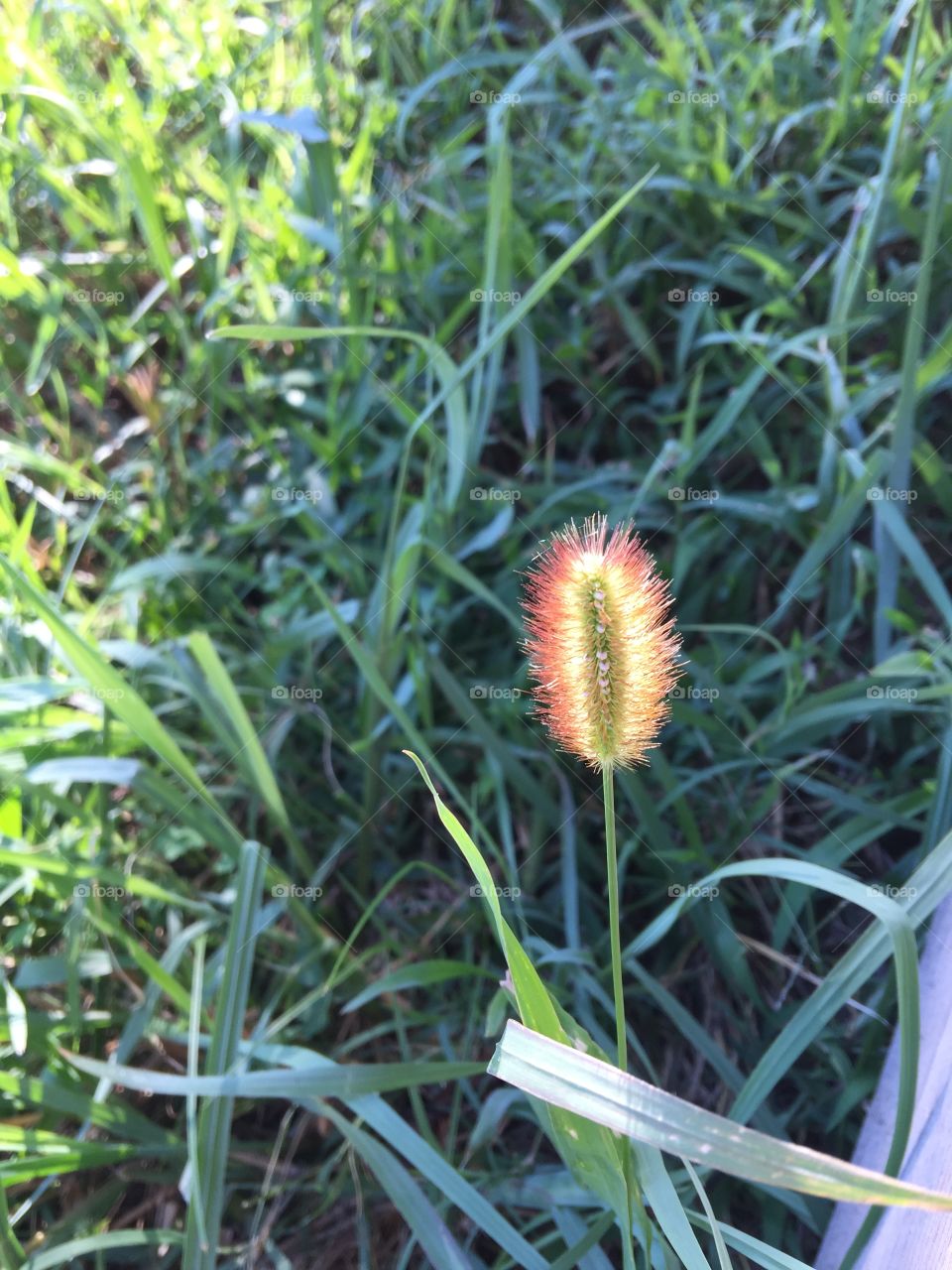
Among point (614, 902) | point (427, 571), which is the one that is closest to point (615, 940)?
point (614, 902)

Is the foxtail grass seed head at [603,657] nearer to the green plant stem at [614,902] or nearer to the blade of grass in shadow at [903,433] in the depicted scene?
the green plant stem at [614,902]

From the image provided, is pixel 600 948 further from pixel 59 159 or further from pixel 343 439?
pixel 59 159

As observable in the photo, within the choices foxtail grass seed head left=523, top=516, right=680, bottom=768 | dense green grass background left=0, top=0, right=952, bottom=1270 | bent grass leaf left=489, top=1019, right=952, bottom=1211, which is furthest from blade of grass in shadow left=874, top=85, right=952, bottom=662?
bent grass leaf left=489, top=1019, right=952, bottom=1211

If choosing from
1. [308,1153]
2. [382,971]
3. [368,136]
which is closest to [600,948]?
[382,971]

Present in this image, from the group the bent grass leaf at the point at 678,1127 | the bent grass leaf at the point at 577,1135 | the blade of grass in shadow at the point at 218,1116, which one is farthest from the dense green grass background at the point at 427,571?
the bent grass leaf at the point at 678,1127

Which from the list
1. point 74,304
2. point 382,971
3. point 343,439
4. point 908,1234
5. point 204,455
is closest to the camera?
point 908,1234

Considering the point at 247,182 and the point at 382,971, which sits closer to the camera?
the point at 382,971

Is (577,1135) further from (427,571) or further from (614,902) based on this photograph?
(427,571)
